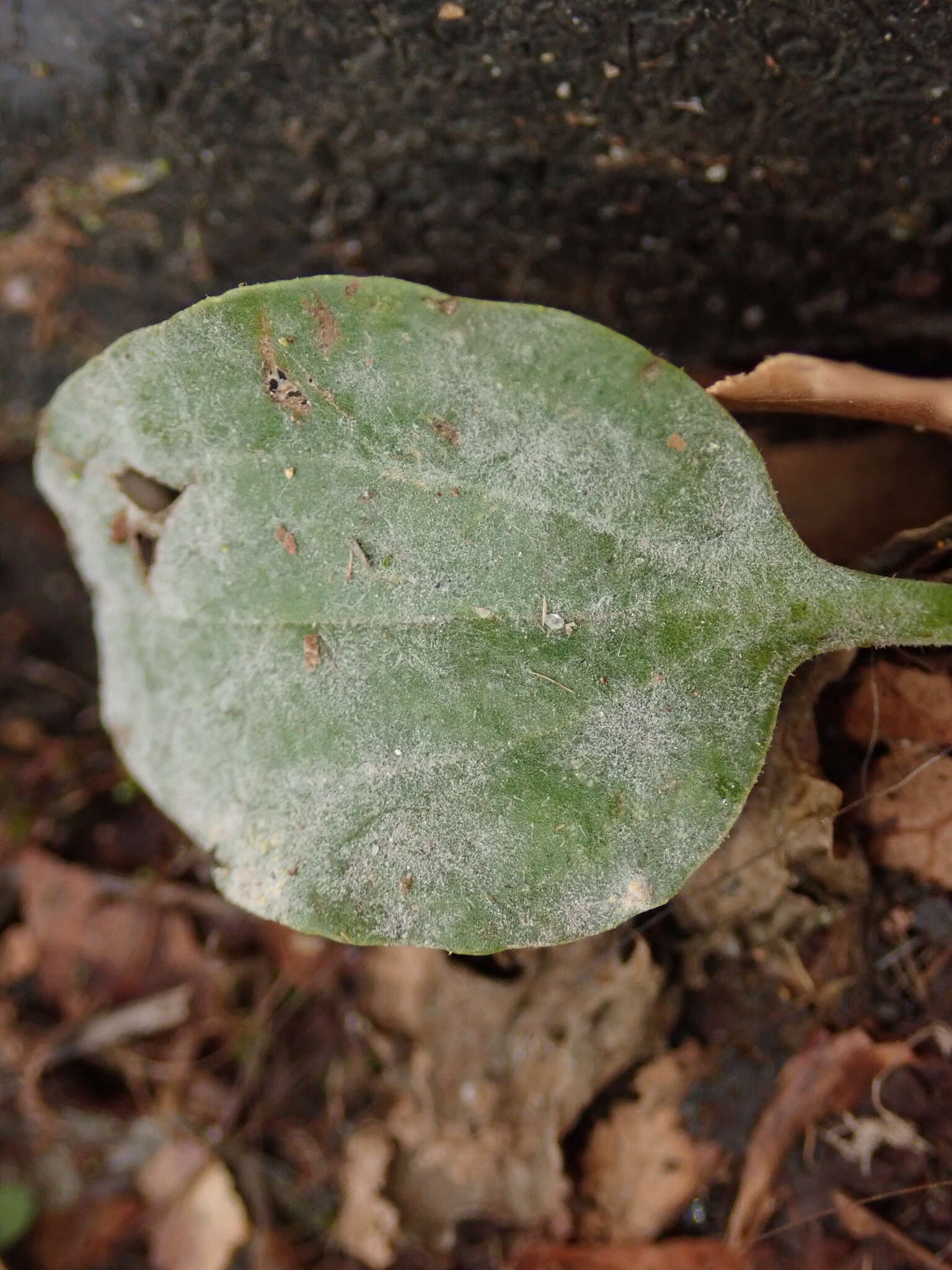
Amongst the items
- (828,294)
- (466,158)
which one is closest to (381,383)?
(466,158)

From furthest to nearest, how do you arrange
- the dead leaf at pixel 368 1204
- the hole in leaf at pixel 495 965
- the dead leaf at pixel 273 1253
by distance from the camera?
the dead leaf at pixel 273 1253 < the dead leaf at pixel 368 1204 < the hole in leaf at pixel 495 965

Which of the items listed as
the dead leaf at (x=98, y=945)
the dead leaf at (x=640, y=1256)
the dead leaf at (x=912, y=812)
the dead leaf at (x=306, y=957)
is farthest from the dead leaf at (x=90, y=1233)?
the dead leaf at (x=912, y=812)

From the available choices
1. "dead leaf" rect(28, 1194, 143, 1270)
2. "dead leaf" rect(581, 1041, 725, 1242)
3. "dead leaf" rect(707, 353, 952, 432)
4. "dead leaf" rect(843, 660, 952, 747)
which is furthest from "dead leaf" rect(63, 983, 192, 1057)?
"dead leaf" rect(707, 353, 952, 432)

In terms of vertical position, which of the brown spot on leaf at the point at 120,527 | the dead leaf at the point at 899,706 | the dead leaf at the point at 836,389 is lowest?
the dead leaf at the point at 899,706

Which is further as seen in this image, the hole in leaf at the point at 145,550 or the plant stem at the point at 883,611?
the hole in leaf at the point at 145,550

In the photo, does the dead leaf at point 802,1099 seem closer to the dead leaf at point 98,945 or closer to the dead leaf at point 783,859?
the dead leaf at point 783,859

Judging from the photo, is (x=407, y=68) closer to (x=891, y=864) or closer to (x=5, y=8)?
(x=5, y=8)

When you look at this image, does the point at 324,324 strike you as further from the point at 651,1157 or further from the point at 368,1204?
the point at 368,1204
